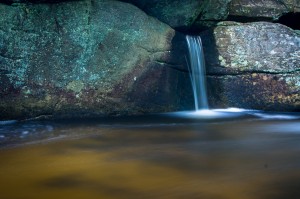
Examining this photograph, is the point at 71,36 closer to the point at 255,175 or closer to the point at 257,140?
the point at 257,140

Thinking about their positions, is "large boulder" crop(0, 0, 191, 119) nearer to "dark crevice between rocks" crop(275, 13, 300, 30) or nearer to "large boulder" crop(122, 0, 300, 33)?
"large boulder" crop(122, 0, 300, 33)

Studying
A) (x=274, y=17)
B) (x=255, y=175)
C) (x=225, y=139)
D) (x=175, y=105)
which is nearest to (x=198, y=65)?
(x=175, y=105)

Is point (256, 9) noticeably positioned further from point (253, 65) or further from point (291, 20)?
point (253, 65)

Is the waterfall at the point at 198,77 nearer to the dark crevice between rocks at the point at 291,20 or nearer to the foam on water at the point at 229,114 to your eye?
the foam on water at the point at 229,114

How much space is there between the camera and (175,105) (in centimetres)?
791

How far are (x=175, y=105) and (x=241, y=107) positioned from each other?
1636mm

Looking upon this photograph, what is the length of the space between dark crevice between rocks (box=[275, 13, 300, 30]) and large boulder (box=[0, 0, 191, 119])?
120 inches

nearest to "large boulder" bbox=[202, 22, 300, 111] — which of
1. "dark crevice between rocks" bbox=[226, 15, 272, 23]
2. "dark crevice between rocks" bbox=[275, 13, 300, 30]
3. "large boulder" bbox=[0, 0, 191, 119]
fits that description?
"dark crevice between rocks" bbox=[226, 15, 272, 23]

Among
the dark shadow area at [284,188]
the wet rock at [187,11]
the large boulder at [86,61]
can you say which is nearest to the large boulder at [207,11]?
the wet rock at [187,11]

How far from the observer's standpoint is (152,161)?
143 inches

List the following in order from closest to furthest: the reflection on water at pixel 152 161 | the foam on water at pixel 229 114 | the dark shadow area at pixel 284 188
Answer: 1. the dark shadow area at pixel 284 188
2. the reflection on water at pixel 152 161
3. the foam on water at pixel 229 114

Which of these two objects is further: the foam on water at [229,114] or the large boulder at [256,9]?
the large boulder at [256,9]

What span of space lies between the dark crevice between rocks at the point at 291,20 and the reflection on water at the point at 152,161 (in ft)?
12.1

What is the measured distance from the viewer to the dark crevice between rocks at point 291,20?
335 inches
